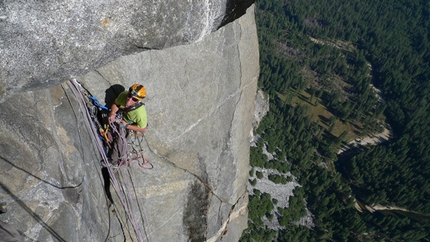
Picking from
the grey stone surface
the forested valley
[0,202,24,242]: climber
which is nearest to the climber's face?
the grey stone surface

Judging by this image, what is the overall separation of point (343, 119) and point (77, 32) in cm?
5971

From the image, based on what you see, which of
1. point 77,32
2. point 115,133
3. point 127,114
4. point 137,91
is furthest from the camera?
point 115,133

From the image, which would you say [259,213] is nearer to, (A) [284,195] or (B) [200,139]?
(A) [284,195]

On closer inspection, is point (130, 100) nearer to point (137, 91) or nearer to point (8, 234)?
point (137, 91)

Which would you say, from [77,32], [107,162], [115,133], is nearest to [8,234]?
[107,162]

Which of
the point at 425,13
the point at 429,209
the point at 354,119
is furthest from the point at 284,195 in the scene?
the point at 425,13

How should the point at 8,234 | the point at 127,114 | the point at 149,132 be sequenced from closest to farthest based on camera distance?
1. the point at 8,234
2. the point at 127,114
3. the point at 149,132

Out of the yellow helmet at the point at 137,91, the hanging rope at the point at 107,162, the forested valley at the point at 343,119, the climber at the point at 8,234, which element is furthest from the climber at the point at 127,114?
the forested valley at the point at 343,119

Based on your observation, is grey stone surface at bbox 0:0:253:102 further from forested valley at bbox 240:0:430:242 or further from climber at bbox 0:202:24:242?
forested valley at bbox 240:0:430:242

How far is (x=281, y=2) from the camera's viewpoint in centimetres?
9194

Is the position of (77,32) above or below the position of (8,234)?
above

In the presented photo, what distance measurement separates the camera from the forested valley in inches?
1567

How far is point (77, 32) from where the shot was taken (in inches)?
148

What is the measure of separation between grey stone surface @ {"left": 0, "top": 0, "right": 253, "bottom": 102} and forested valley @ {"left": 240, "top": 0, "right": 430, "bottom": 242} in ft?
97.9
